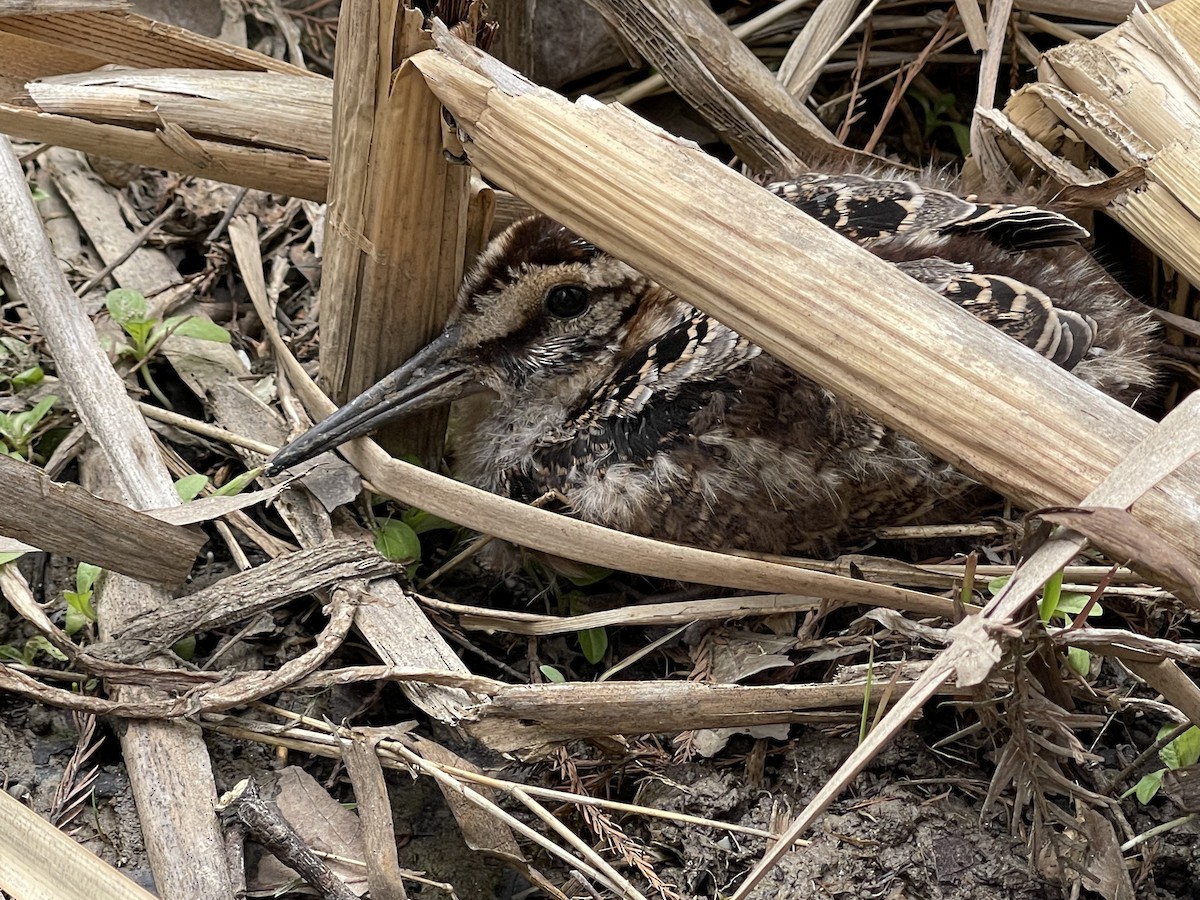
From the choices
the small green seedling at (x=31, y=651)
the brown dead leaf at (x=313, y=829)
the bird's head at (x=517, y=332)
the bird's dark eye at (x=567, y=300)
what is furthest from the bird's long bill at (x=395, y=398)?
the brown dead leaf at (x=313, y=829)

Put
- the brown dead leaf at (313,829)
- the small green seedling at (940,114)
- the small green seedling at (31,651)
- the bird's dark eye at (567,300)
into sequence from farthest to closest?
the small green seedling at (940,114), the bird's dark eye at (567,300), the small green seedling at (31,651), the brown dead leaf at (313,829)

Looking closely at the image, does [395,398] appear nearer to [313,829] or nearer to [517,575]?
[517,575]

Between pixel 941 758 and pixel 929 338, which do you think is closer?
pixel 929 338

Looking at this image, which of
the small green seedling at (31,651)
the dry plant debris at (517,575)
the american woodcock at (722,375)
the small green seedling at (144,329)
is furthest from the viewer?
the small green seedling at (144,329)

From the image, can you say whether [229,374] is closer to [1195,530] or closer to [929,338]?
[929,338]

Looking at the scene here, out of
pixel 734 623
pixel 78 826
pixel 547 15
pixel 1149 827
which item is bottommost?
pixel 78 826

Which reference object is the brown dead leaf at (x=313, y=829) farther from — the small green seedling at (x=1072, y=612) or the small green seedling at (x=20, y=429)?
the small green seedling at (x=1072, y=612)

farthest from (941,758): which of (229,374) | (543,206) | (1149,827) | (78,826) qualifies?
(229,374)
